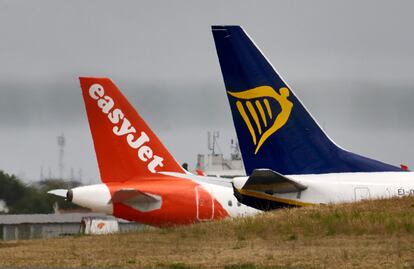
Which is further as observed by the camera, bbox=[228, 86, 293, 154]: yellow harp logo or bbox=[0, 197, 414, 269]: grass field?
bbox=[228, 86, 293, 154]: yellow harp logo

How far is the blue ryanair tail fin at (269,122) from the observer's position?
3809cm

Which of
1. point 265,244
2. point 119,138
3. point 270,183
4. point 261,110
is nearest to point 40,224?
point 119,138

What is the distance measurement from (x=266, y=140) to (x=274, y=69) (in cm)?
237

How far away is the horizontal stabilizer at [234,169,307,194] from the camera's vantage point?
35656mm

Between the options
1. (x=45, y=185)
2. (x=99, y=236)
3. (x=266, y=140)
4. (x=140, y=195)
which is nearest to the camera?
(x=99, y=236)

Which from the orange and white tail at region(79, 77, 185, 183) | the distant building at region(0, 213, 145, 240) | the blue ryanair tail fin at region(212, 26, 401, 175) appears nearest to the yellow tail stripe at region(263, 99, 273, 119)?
the blue ryanair tail fin at region(212, 26, 401, 175)

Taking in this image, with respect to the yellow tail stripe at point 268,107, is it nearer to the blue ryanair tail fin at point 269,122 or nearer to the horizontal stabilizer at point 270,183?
the blue ryanair tail fin at point 269,122

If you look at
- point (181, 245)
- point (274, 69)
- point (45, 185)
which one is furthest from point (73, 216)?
point (181, 245)

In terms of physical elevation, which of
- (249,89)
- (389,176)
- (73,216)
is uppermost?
(249,89)

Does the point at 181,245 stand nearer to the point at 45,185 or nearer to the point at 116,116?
the point at 116,116

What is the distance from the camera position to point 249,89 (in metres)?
38.4

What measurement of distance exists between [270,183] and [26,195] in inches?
1703

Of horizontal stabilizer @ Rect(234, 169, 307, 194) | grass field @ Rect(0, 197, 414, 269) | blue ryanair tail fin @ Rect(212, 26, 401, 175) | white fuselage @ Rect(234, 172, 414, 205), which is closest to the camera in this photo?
grass field @ Rect(0, 197, 414, 269)

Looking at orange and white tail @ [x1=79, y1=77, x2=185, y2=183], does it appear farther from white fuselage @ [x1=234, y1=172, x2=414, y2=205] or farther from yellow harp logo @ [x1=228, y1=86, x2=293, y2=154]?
white fuselage @ [x1=234, y1=172, x2=414, y2=205]
